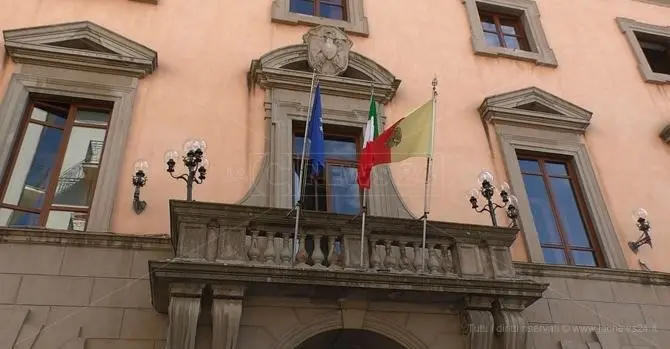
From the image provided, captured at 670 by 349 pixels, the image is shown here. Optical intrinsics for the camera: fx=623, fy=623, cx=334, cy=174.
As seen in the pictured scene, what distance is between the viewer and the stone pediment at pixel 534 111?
955 centimetres

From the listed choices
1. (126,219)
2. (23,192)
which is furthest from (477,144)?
(23,192)

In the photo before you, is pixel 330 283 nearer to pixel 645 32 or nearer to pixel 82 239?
pixel 82 239

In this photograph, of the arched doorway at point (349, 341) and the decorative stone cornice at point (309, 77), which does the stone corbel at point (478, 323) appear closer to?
the arched doorway at point (349, 341)

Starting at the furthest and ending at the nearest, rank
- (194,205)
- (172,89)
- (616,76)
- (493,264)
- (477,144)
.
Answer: (616,76) < (477,144) < (172,89) < (493,264) < (194,205)

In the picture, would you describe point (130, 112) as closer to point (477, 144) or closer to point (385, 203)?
point (385, 203)

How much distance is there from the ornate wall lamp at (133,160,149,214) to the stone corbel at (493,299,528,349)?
417cm

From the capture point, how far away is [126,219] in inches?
284

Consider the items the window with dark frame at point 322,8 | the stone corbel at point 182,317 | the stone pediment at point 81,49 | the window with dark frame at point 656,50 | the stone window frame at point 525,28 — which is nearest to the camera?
the stone corbel at point 182,317

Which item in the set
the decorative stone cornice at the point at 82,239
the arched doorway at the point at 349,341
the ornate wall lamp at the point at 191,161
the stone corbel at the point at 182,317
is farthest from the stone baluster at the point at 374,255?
the decorative stone cornice at the point at 82,239

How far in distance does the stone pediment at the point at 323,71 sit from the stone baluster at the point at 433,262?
9.94 feet

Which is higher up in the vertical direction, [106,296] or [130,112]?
[130,112]

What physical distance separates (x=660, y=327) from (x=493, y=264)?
9.35 ft

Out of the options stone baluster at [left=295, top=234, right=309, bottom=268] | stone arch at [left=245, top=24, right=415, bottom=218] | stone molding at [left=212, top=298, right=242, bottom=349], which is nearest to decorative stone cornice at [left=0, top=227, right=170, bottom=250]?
stone arch at [left=245, top=24, right=415, bottom=218]

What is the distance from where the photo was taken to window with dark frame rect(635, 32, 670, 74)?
39.8ft
